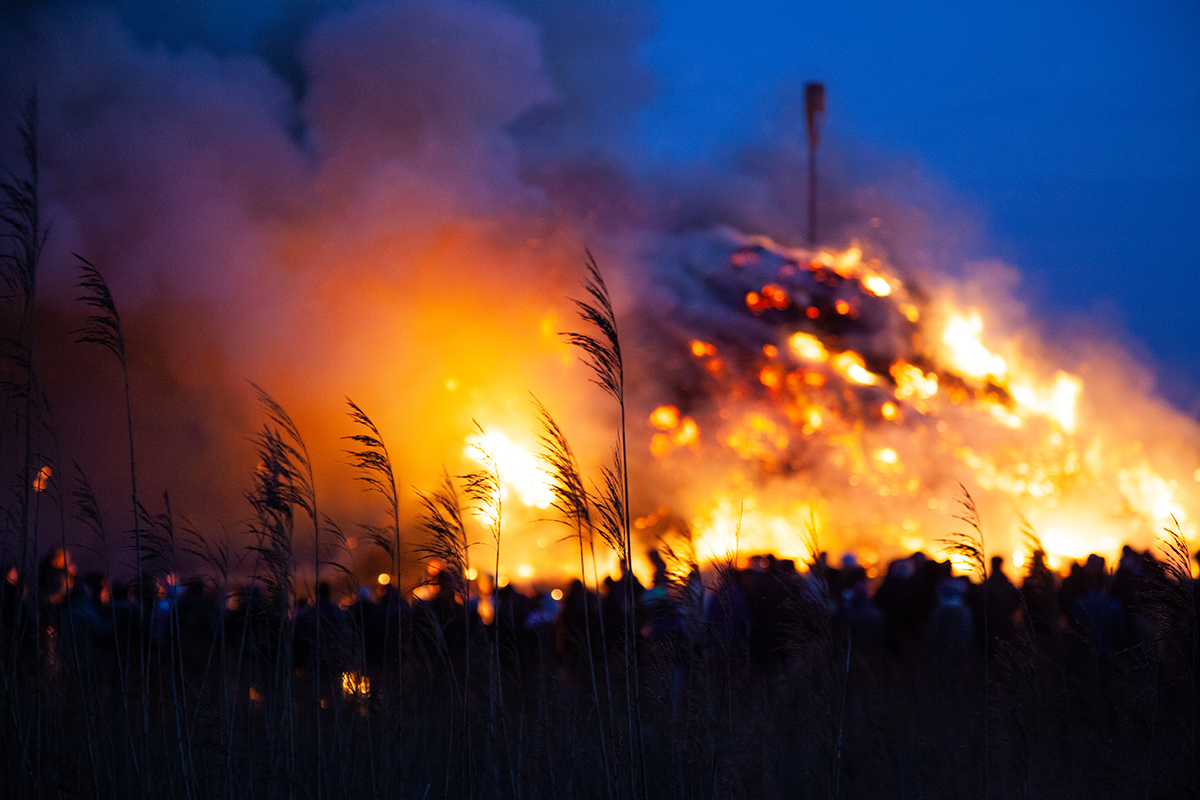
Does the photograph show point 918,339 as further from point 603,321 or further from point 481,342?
point 603,321

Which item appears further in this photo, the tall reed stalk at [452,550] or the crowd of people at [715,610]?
the tall reed stalk at [452,550]

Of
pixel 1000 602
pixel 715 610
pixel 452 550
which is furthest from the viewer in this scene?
pixel 1000 602

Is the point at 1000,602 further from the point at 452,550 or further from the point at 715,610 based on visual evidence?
the point at 452,550

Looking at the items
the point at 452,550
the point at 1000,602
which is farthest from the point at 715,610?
the point at 1000,602

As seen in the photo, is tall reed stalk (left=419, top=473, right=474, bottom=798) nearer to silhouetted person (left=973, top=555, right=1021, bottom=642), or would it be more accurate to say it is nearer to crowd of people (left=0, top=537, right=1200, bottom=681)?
crowd of people (left=0, top=537, right=1200, bottom=681)

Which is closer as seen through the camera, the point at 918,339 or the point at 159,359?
the point at 159,359

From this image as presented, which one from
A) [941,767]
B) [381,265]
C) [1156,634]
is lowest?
[941,767]

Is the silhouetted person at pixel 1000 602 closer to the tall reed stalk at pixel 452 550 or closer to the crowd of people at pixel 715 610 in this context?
the crowd of people at pixel 715 610

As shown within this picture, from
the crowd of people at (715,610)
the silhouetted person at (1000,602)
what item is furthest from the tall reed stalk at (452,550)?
the silhouetted person at (1000,602)

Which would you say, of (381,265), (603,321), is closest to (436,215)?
(381,265)

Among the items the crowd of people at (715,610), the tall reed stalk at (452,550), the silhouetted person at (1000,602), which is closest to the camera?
the crowd of people at (715,610)

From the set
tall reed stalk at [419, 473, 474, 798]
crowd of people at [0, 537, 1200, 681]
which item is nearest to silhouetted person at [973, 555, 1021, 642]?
crowd of people at [0, 537, 1200, 681]

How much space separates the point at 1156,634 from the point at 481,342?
12.2 metres

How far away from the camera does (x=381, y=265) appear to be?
15.5 metres
